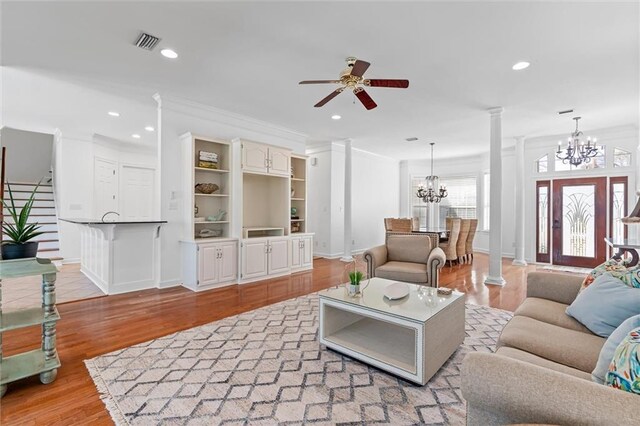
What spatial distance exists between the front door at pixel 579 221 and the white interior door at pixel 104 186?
10662mm

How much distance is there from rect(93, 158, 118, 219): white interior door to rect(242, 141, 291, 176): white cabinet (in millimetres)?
4453

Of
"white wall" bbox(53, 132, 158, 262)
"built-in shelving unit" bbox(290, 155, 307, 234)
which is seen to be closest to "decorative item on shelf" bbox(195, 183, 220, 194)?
"built-in shelving unit" bbox(290, 155, 307, 234)

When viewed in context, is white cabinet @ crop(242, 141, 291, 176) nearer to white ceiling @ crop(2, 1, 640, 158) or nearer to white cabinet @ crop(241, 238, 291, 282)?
white ceiling @ crop(2, 1, 640, 158)

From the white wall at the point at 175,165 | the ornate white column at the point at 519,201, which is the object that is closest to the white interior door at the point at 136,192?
the white wall at the point at 175,165

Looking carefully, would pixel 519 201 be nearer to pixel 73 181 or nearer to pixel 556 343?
pixel 556 343

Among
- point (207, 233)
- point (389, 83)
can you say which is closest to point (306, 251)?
point (207, 233)

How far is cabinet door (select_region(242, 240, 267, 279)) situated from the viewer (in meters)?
4.89

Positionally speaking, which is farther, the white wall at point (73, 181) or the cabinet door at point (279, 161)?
the white wall at point (73, 181)

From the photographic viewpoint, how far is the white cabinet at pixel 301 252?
18.8ft

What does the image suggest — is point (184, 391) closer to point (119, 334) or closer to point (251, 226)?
point (119, 334)

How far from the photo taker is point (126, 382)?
2.07 meters

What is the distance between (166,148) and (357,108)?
3.13 metres

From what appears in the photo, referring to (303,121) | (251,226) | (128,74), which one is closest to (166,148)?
(128,74)

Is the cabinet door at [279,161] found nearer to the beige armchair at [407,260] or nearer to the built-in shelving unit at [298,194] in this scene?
the built-in shelving unit at [298,194]
